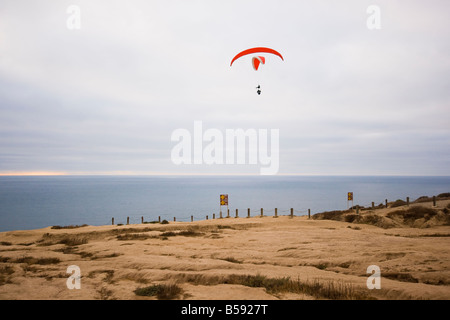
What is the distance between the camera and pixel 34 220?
219 ft

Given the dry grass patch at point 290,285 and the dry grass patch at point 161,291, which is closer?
the dry grass patch at point 290,285

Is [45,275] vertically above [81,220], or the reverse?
[45,275]

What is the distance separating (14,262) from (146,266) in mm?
6596

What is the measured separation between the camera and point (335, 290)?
7.89 metres

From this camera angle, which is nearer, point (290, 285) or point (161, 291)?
point (161, 291)

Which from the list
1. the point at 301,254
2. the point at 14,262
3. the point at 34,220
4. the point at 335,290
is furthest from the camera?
the point at 34,220

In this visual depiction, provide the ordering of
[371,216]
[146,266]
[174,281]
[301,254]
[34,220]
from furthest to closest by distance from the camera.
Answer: [34,220] < [371,216] < [301,254] < [146,266] < [174,281]

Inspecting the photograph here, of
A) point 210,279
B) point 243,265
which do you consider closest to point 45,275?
point 210,279

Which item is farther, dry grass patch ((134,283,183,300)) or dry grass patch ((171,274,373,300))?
dry grass patch ((134,283,183,300))
